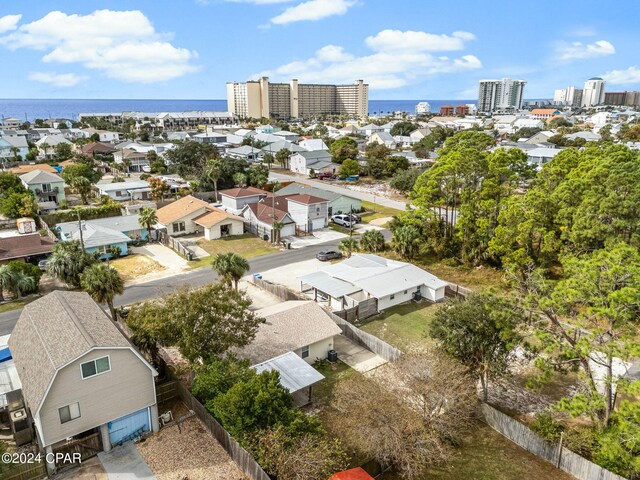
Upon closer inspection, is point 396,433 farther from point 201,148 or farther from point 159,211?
point 201,148

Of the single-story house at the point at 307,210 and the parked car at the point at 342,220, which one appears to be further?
the parked car at the point at 342,220

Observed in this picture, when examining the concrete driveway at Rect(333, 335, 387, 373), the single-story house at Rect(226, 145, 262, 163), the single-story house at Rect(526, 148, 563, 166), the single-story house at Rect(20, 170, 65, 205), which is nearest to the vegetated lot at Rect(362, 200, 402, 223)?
the concrete driveway at Rect(333, 335, 387, 373)

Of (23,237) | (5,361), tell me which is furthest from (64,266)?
(5,361)

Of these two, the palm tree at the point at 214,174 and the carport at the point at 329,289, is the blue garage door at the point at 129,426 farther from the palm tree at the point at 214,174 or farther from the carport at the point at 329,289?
the palm tree at the point at 214,174

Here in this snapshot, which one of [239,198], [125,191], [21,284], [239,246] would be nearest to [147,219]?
[239,246]

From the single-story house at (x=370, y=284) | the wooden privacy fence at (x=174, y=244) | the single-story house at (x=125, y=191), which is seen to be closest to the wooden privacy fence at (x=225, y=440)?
the single-story house at (x=370, y=284)

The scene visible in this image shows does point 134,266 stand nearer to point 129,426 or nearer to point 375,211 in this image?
point 129,426
